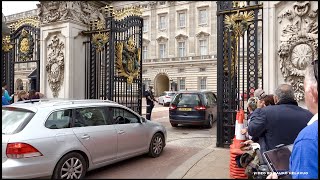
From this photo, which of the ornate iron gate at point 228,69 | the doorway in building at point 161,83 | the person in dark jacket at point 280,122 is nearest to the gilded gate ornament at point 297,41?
the ornate iron gate at point 228,69

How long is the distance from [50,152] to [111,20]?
18.1ft

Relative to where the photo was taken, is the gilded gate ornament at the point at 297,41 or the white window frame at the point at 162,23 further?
the white window frame at the point at 162,23

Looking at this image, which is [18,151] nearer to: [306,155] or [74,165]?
[74,165]

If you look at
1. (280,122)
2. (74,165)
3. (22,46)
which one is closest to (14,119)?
(74,165)

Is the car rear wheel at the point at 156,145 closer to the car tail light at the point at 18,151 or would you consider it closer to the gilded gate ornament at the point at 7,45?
the car tail light at the point at 18,151

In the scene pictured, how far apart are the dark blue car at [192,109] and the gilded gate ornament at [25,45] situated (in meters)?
5.61

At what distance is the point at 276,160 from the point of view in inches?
95.4

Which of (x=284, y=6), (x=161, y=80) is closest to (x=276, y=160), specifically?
(x=284, y=6)

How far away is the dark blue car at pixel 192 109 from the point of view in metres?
11.6

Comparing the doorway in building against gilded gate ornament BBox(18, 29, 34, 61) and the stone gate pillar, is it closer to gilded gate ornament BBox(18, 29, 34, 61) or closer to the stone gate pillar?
gilded gate ornament BBox(18, 29, 34, 61)

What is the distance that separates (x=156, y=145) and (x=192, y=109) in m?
4.95

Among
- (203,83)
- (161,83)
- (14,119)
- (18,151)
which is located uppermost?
(161,83)

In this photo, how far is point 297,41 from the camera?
6035mm

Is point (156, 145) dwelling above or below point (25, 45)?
below
